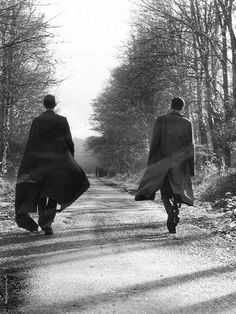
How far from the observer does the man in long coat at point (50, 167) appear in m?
7.50

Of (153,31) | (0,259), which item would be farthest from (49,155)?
(153,31)

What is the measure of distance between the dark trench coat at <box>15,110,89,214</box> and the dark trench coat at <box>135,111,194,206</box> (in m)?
1.06

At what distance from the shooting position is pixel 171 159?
7.96 metres

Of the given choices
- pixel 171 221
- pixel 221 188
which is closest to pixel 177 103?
pixel 171 221

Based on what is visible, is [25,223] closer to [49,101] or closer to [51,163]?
[51,163]

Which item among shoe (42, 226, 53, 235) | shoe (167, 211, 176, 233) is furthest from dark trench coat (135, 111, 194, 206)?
shoe (42, 226, 53, 235)

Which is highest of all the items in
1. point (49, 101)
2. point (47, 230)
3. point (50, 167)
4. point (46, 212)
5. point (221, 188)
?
point (49, 101)

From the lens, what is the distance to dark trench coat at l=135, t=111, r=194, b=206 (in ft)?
25.8

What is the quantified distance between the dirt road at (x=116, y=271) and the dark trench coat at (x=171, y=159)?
641 mm

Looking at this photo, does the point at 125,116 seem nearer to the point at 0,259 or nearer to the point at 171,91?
the point at 171,91

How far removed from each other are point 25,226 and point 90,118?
43543 mm

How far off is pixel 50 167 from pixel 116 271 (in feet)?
9.96

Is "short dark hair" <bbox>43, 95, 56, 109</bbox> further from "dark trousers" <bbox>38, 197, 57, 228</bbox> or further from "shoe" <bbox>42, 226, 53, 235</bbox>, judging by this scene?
"shoe" <bbox>42, 226, 53, 235</bbox>

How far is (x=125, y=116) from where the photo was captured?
34.9 metres
